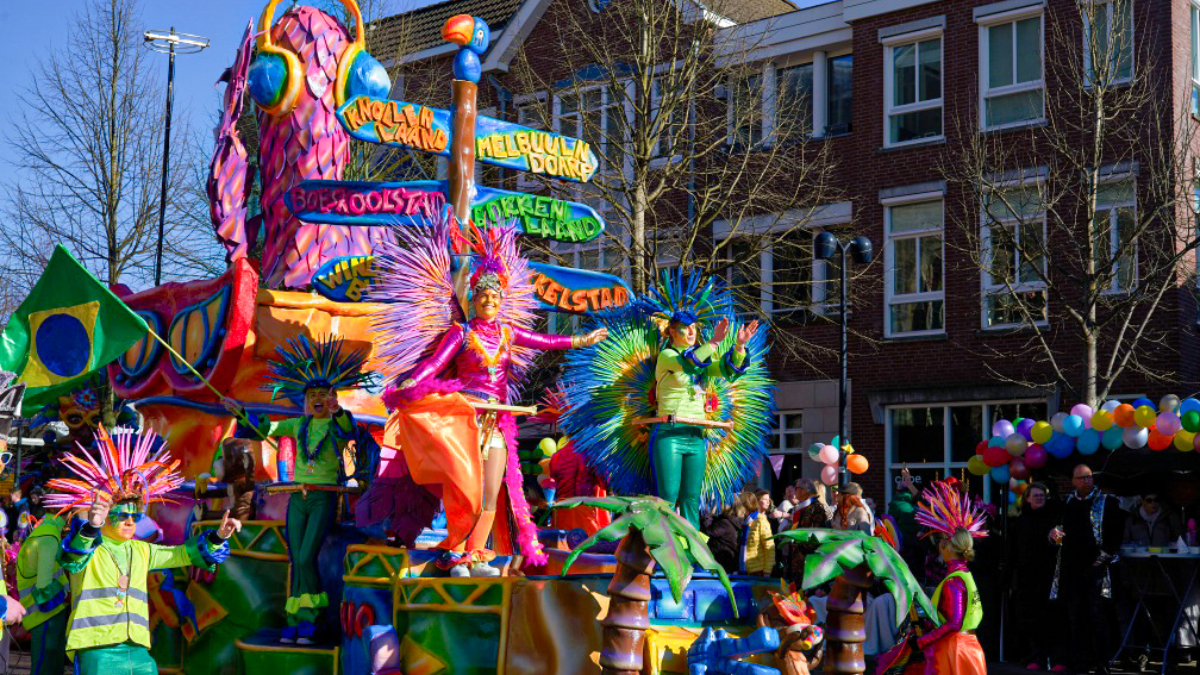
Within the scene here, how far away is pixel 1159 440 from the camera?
477 inches

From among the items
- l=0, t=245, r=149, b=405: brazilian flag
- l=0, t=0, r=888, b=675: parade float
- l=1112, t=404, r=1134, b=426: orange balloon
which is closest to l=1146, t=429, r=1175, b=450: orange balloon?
l=1112, t=404, r=1134, b=426: orange balloon

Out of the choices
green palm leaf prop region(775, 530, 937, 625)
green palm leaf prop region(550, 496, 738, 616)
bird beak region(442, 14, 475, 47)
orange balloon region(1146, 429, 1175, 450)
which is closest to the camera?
green palm leaf prop region(550, 496, 738, 616)

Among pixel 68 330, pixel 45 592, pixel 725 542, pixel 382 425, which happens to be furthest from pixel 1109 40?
pixel 45 592

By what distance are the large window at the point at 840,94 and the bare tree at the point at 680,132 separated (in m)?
0.41

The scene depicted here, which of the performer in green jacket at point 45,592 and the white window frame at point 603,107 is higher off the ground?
the white window frame at point 603,107

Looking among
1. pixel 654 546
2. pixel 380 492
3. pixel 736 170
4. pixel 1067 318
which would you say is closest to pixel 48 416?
pixel 736 170

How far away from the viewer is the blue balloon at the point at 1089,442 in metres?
12.8

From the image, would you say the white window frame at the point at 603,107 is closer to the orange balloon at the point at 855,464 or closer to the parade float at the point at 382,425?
the orange balloon at the point at 855,464

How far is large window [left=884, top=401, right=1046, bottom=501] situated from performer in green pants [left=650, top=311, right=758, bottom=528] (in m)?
11.7

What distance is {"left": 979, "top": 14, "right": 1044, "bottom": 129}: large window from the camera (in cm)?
2047

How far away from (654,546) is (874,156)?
15927mm

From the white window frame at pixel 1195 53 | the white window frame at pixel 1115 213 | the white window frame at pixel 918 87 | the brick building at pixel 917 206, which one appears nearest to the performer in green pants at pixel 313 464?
the brick building at pixel 917 206

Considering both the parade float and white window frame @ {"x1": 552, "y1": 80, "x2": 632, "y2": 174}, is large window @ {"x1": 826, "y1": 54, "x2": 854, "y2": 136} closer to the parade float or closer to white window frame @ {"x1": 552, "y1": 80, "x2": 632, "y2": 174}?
white window frame @ {"x1": 552, "y1": 80, "x2": 632, "y2": 174}

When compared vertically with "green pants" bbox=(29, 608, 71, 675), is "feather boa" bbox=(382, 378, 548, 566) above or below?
above
